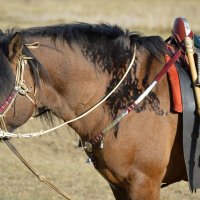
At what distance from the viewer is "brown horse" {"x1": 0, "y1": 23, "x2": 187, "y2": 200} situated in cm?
445

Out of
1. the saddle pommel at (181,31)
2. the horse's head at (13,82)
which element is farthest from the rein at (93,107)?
the saddle pommel at (181,31)

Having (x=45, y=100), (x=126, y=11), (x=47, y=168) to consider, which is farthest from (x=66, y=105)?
(x=126, y=11)

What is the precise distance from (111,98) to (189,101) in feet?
1.86

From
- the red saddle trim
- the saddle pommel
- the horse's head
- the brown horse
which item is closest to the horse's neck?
the brown horse

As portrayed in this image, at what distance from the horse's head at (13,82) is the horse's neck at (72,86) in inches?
5.9

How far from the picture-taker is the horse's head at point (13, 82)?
4204mm

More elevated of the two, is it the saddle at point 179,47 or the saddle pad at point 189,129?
the saddle at point 179,47

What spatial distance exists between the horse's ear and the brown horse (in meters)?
0.17

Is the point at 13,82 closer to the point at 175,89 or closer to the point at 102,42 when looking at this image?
the point at 102,42

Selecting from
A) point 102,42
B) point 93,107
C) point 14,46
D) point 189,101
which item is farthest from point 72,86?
point 189,101

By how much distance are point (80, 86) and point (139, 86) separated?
1.42ft

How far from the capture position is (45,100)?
4438 mm

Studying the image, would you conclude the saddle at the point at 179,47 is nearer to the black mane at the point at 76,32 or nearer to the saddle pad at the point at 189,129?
the saddle pad at the point at 189,129

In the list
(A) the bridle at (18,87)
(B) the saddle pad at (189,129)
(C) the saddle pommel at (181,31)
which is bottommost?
(B) the saddle pad at (189,129)
